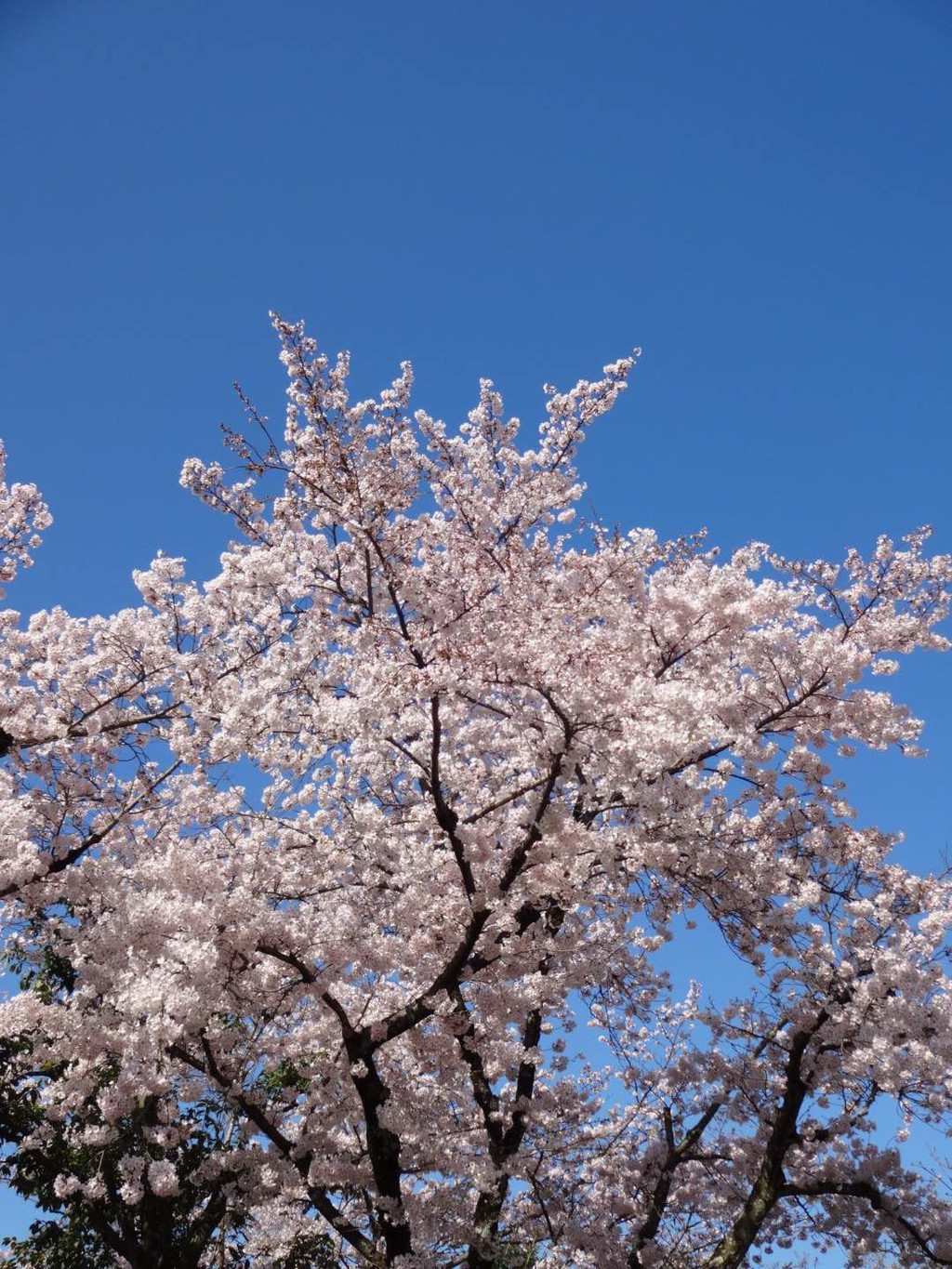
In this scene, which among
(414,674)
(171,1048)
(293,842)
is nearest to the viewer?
(414,674)

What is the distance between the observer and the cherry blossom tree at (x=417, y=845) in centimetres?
747

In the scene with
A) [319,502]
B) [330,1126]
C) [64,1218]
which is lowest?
[64,1218]

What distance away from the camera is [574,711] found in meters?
6.75

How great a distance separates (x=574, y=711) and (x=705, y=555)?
4240 mm

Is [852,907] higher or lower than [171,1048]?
higher

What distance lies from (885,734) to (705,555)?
2.77 meters

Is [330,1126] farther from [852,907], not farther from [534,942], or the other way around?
[852,907]

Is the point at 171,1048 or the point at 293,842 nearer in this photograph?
the point at 171,1048

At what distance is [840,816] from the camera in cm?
927

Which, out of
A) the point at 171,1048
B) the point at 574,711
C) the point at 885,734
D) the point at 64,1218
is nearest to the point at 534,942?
the point at 574,711

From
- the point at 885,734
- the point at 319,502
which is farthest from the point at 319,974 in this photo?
the point at 885,734

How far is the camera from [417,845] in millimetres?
8211

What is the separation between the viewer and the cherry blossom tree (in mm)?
7469

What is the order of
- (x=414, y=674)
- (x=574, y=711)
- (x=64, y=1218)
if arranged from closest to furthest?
(x=574, y=711) → (x=414, y=674) → (x=64, y=1218)
